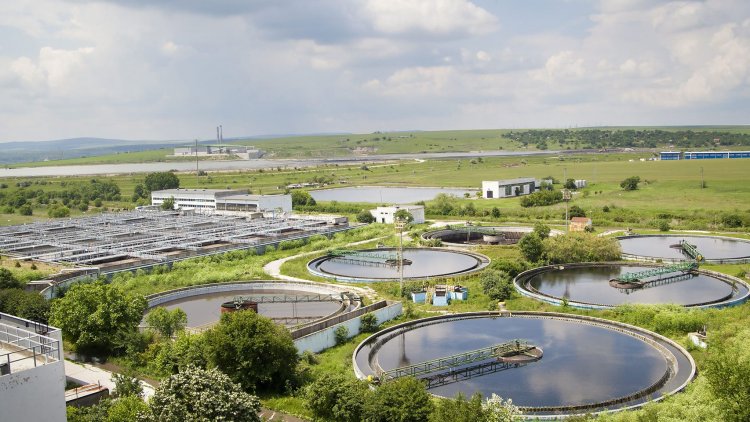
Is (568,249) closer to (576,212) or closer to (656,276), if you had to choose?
(656,276)

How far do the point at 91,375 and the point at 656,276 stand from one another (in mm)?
27713

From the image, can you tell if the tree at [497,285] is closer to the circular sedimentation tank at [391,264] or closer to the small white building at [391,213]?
the circular sedimentation tank at [391,264]

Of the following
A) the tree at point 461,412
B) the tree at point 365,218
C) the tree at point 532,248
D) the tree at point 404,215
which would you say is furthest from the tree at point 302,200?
the tree at point 461,412

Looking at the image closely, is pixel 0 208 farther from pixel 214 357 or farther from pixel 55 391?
pixel 55 391

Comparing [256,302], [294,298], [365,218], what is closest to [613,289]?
[294,298]

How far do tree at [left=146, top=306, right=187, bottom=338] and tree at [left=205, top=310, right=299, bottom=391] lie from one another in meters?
4.59

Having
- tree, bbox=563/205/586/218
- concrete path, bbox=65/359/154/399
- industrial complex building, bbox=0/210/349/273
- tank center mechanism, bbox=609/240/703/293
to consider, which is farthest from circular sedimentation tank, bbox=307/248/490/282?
tree, bbox=563/205/586/218

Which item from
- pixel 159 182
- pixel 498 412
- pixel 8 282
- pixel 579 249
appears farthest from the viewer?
pixel 159 182

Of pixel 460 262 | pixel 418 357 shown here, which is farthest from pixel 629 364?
pixel 460 262

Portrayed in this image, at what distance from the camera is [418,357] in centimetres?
2177

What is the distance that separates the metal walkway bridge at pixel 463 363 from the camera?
65.6 ft

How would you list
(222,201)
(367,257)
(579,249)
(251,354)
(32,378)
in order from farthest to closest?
(222,201)
(367,257)
(579,249)
(251,354)
(32,378)

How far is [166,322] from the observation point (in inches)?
929

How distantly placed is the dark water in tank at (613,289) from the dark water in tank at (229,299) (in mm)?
11355
